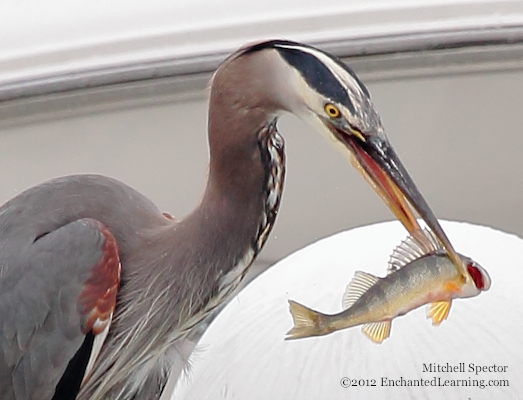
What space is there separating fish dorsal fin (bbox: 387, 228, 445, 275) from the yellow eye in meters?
0.19

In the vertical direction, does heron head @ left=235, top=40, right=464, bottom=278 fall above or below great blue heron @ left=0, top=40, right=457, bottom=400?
above

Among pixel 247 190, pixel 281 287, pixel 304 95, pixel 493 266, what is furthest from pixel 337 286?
pixel 304 95

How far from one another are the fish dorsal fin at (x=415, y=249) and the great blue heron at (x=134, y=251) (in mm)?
60

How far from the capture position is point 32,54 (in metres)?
1.73

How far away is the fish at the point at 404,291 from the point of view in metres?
0.97

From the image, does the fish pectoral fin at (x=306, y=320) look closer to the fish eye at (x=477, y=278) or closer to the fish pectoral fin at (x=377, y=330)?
the fish pectoral fin at (x=377, y=330)

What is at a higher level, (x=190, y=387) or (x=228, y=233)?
(x=228, y=233)

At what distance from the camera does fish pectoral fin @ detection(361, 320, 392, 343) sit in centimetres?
110

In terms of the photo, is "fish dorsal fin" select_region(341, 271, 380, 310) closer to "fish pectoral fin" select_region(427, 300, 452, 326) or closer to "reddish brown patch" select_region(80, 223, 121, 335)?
"fish pectoral fin" select_region(427, 300, 452, 326)

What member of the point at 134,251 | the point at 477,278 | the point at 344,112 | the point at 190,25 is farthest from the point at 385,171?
the point at 190,25

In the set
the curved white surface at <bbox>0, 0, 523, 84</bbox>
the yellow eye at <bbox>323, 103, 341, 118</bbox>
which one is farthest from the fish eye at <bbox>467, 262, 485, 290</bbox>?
the curved white surface at <bbox>0, 0, 523, 84</bbox>

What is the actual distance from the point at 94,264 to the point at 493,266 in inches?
23.9

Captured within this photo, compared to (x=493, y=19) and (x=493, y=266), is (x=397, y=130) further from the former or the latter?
(x=493, y=266)

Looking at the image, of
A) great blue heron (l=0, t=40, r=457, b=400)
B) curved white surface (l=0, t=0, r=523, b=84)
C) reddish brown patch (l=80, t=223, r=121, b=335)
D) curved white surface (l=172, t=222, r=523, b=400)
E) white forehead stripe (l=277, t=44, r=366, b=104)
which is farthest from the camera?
curved white surface (l=0, t=0, r=523, b=84)
